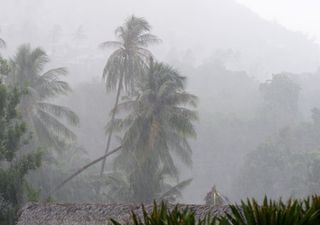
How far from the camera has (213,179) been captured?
4406 centimetres

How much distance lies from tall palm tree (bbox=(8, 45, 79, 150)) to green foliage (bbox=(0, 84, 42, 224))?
6.99 m

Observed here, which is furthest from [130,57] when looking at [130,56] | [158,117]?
[158,117]

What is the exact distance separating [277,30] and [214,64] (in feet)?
285

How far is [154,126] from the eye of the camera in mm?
17344

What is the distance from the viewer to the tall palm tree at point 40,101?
20.8 meters

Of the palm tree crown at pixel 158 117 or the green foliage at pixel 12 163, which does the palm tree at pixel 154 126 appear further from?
the green foliage at pixel 12 163

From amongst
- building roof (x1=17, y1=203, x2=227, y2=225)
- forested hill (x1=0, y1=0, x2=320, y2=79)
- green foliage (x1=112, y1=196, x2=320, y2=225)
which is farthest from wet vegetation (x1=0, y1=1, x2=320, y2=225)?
forested hill (x1=0, y1=0, x2=320, y2=79)

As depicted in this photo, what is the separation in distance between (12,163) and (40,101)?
28.3 ft

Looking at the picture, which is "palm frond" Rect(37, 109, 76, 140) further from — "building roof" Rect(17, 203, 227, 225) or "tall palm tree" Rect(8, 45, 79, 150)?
"building roof" Rect(17, 203, 227, 225)

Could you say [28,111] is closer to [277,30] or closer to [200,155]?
[200,155]

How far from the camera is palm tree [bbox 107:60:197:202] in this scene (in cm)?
1778

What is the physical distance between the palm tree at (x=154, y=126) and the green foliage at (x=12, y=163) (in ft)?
16.8

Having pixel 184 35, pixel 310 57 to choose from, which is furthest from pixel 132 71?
pixel 310 57

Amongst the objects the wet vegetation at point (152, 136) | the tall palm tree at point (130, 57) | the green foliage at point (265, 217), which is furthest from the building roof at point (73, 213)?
the tall palm tree at point (130, 57)
